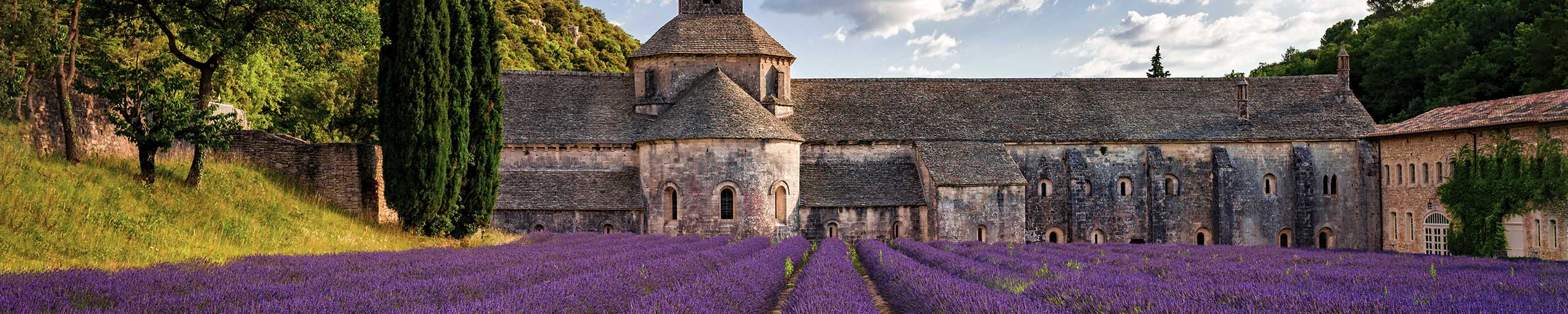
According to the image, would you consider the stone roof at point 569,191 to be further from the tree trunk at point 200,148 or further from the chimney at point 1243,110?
the chimney at point 1243,110

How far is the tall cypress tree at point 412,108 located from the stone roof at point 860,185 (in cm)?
1563

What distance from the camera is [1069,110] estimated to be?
140 feet

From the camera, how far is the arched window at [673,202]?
36625mm

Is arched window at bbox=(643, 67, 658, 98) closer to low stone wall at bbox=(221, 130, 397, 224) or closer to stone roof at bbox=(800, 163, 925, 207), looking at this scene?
stone roof at bbox=(800, 163, 925, 207)

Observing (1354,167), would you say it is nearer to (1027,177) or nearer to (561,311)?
(1027,177)

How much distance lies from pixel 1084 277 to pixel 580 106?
29.0 m

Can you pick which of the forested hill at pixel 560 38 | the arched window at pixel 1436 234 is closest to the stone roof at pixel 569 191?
the forested hill at pixel 560 38

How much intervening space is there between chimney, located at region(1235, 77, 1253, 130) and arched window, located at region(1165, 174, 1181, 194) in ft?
11.6

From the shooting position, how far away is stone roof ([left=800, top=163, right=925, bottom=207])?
38.0 metres

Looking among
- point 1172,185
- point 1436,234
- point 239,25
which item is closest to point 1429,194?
point 1436,234

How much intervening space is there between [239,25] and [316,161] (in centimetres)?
509

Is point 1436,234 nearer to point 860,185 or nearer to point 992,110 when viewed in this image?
point 992,110

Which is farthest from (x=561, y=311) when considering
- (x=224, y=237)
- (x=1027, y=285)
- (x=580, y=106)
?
(x=580, y=106)

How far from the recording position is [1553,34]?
149 feet
